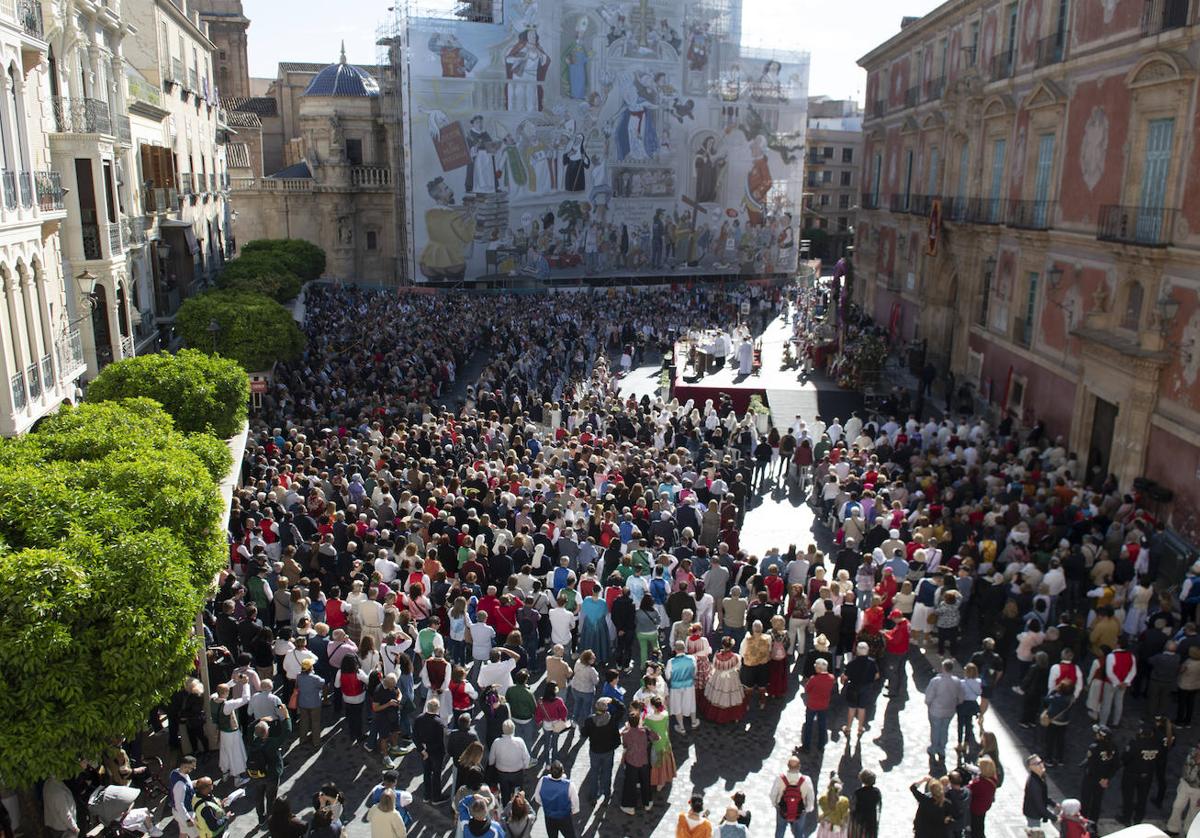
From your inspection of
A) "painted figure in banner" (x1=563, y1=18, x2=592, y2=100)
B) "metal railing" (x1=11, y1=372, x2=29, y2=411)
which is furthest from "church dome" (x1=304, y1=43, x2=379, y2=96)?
"metal railing" (x1=11, y1=372, x2=29, y2=411)

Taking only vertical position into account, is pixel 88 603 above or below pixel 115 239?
below

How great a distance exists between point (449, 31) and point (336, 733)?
38199mm

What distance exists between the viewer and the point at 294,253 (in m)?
36.5

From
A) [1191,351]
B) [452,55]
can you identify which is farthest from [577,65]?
[1191,351]

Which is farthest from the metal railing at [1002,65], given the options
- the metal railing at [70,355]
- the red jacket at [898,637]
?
the metal railing at [70,355]

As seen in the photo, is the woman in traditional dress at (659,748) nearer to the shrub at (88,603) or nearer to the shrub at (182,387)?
the shrub at (88,603)

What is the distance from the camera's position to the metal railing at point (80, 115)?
60.5ft

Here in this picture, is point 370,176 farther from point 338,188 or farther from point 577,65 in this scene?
point 577,65

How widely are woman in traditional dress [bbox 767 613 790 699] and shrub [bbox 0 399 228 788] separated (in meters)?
5.99

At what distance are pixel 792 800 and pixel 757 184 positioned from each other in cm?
4717

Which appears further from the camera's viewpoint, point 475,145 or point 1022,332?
point 475,145

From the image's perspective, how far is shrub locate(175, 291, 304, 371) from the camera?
843 inches

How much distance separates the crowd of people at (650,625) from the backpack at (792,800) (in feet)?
0.05

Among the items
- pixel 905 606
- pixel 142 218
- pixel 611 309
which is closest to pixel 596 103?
pixel 611 309
